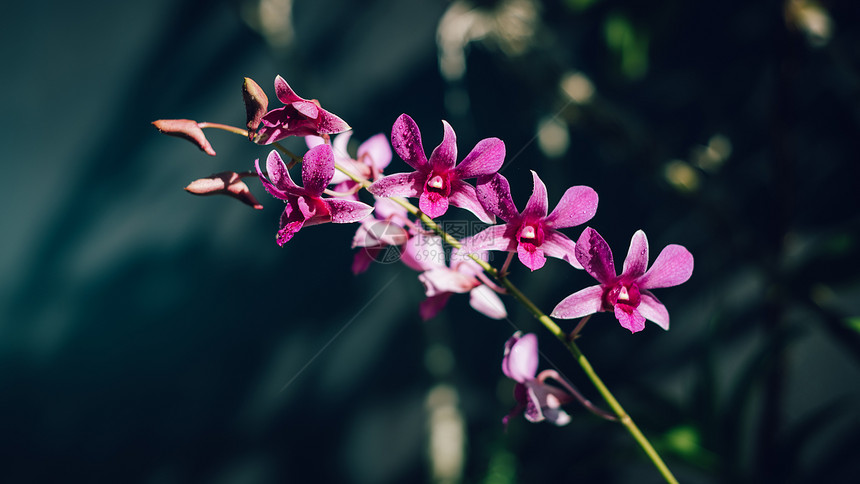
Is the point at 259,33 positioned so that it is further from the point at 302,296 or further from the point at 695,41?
the point at 695,41

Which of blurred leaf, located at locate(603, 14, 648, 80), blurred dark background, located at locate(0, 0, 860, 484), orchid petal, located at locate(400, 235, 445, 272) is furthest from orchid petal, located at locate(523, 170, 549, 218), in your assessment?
blurred leaf, located at locate(603, 14, 648, 80)

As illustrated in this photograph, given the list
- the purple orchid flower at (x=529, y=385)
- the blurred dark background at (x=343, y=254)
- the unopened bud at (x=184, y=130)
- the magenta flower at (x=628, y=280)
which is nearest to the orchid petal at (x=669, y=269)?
the magenta flower at (x=628, y=280)

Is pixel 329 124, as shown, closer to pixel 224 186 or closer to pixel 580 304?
pixel 224 186

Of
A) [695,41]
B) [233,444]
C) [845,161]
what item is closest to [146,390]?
[233,444]

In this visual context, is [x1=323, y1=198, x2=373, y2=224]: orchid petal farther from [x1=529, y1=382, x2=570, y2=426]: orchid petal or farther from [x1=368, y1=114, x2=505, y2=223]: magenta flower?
[x1=529, y1=382, x2=570, y2=426]: orchid petal

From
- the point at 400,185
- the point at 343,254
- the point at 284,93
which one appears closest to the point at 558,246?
the point at 400,185

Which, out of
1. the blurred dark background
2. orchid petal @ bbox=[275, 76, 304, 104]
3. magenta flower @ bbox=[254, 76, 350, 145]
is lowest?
the blurred dark background

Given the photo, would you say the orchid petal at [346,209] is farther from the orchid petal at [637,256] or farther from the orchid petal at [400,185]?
the orchid petal at [637,256]
